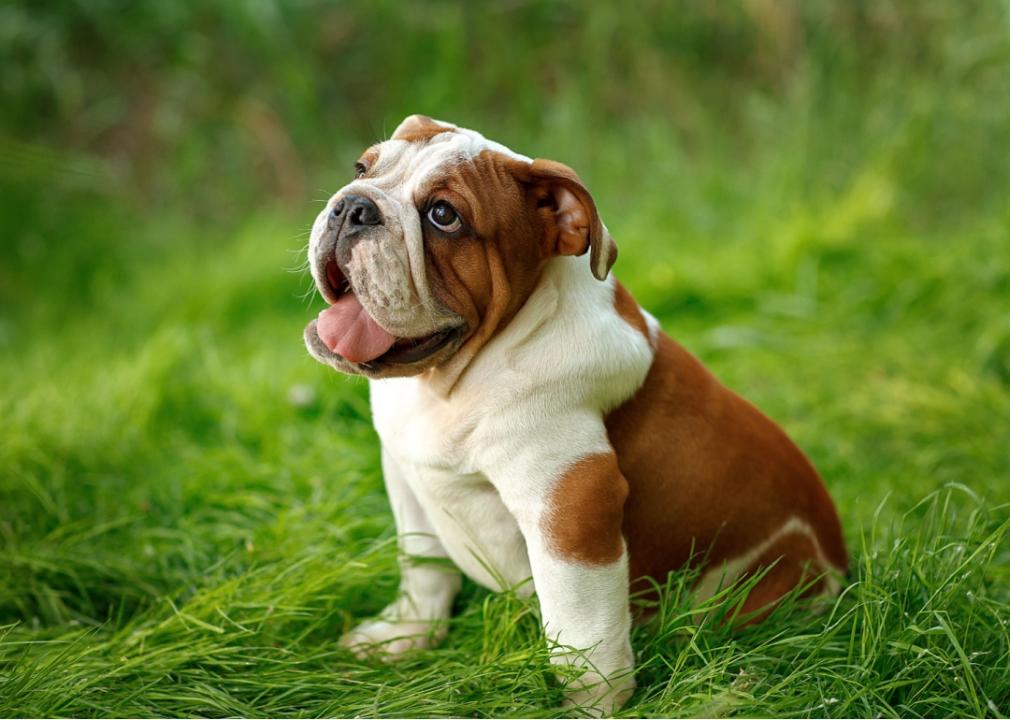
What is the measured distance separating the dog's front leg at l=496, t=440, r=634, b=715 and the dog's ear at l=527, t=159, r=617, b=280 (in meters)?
0.45

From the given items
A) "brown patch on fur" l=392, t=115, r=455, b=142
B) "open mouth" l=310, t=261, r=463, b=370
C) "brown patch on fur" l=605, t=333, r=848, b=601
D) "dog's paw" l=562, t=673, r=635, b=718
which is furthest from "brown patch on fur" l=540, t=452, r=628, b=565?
"brown patch on fur" l=392, t=115, r=455, b=142

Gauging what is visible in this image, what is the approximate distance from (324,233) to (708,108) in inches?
202

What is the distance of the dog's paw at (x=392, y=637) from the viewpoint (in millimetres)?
3002

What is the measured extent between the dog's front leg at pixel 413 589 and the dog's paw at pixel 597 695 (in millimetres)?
544

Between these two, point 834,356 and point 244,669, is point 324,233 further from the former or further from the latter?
point 834,356

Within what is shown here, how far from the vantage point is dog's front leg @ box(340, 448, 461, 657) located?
303 cm

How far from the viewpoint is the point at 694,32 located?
7.09 m

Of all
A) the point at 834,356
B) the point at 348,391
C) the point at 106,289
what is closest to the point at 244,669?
the point at 348,391

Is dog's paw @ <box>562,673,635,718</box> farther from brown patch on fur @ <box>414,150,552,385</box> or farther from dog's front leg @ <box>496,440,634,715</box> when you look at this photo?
brown patch on fur @ <box>414,150,552,385</box>

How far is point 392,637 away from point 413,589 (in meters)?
0.14

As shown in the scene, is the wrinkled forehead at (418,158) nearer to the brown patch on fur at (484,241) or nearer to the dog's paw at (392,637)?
the brown patch on fur at (484,241)

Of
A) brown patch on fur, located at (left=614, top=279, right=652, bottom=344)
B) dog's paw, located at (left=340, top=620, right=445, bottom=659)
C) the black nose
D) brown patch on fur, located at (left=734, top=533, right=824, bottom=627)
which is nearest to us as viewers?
the black nose

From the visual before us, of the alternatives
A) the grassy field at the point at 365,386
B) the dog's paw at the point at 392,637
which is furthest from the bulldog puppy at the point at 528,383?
the dog's paw at the point at 392,637

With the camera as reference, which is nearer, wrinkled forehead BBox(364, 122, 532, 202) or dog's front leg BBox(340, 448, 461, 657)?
wrinkled forehead BBox(364, 122, 532, 202)
